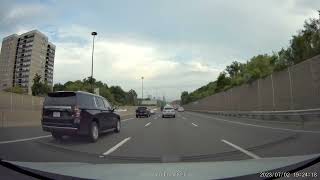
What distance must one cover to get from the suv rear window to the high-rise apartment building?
24.8m

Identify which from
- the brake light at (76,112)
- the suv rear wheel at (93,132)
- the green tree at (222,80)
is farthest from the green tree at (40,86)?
the green tree at (222,80)

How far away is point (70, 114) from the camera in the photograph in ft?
48.0

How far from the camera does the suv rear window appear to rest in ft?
48.9

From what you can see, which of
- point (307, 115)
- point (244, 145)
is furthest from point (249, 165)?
point (307, 115)

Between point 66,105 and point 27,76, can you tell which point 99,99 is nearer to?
point 66,105

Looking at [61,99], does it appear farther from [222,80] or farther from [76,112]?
[222,80]

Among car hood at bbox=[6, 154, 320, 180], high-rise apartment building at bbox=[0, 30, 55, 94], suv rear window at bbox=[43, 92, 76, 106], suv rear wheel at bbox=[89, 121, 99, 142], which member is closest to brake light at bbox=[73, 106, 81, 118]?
suv rear window at bbox=[43, 92, 76, 106]

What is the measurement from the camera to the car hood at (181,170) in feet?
17.5

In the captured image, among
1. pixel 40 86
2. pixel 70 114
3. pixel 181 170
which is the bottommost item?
pixel 181 170

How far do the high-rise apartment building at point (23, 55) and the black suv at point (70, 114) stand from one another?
81.7 ft

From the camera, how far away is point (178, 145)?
46.0ft

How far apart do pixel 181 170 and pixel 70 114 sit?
9557 mm

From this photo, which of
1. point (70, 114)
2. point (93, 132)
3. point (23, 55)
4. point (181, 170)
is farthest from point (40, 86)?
point (181, 170)

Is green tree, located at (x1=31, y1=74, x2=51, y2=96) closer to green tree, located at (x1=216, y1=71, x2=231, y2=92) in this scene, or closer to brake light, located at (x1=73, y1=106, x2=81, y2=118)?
brake light, located at (x1=73, y1=106, x2=81, y2=118)
